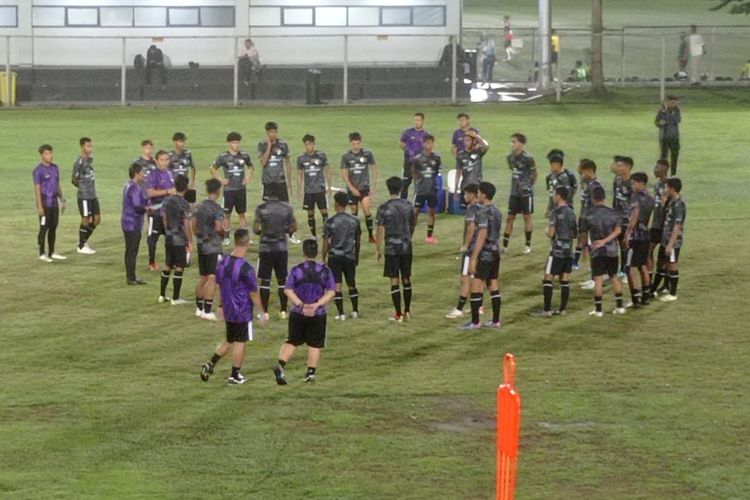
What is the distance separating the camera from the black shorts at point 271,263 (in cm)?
2206

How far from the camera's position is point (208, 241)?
22641 mm

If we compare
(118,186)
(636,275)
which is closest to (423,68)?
(118,186)

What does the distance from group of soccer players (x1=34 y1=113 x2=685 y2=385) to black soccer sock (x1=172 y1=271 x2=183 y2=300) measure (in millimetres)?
22

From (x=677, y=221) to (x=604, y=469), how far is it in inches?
328

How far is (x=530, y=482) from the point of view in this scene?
15461 mm

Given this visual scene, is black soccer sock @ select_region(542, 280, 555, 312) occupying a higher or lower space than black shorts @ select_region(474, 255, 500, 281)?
lower

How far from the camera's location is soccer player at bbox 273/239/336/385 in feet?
A: 59.9

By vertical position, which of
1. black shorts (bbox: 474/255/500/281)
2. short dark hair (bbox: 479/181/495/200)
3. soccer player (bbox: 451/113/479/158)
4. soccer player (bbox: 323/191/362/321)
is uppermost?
soccer player (bbox: 451/113/479/158)

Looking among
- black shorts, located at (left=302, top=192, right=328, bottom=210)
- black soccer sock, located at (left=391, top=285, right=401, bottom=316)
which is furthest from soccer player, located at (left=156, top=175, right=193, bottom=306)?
black shorts, located at (left=302, top=192, right=328, bottom=210)

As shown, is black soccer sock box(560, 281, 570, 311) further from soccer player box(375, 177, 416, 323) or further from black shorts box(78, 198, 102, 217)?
black shorts box(78, 198, 102, 217)

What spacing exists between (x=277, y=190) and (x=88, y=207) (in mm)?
3540

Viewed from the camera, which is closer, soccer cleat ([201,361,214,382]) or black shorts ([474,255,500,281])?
soccer cleat ([201,361,214,382])

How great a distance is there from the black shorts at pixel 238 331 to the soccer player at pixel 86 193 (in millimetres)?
9048

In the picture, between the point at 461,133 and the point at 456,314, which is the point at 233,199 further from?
the point at 456,314
